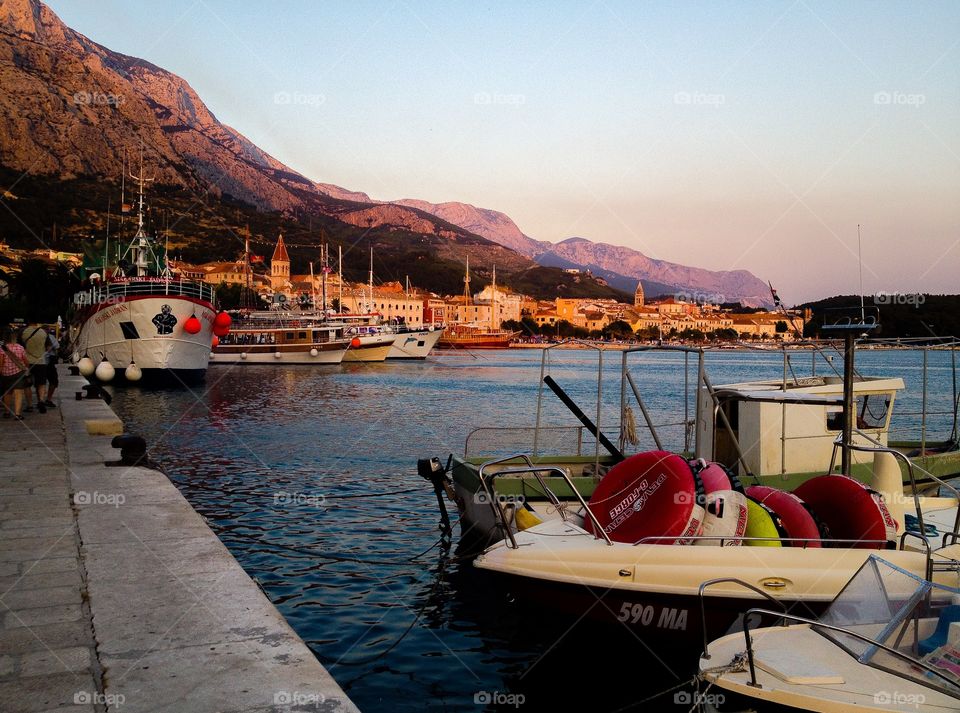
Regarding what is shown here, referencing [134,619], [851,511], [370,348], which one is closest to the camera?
[134,619]

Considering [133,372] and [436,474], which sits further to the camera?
[133,372]

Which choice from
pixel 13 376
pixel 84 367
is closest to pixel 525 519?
pixel 13 376

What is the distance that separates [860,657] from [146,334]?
51587 millimetres

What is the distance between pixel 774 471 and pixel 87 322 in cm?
5170

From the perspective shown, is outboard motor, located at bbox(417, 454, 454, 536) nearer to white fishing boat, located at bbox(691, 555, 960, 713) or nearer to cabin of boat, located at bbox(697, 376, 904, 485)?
cabin of boat, located at bbox(697, 376, 904, 485)

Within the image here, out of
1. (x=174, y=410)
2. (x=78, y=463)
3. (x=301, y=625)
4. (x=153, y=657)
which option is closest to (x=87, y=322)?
(x=174, y=410)

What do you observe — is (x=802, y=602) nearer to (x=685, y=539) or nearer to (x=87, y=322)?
(x=685, y=539)

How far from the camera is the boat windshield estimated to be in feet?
17.0

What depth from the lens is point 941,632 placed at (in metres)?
5.58

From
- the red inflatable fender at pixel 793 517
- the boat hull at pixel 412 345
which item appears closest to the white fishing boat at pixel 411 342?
the boat hull at pixel 412 345

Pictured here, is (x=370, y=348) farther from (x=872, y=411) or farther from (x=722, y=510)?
(x=722, y=510)

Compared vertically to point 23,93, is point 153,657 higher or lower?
lower

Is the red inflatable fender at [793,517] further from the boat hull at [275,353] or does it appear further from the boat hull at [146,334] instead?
the boat hull at [275,353]

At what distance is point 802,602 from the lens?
7.86 meters
